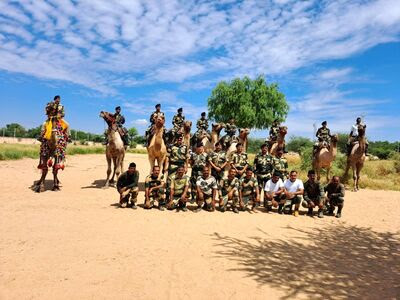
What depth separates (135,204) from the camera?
28.5ft

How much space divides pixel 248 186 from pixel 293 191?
123 centimetres

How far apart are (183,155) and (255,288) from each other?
18.3 feet

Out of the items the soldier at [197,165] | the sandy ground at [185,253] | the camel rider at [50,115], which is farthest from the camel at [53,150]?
the soldier at [197,165]

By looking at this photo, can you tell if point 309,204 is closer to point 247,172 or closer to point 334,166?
point 247,172

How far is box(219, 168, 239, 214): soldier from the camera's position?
877 centimetres

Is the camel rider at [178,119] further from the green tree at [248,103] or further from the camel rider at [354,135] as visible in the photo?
the green tree at [248,103]

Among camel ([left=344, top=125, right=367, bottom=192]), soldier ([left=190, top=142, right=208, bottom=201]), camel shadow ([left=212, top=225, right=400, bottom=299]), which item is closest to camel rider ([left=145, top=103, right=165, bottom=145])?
soldier ([left=190, top=142, right=208, bottom=201])

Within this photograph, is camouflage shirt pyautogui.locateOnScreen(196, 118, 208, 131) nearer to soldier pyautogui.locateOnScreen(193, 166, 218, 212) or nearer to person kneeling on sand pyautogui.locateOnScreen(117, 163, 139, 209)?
soldier pyautogui.locateOnScreen(193, 166, 218, 212)

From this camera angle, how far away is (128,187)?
859 centimetres

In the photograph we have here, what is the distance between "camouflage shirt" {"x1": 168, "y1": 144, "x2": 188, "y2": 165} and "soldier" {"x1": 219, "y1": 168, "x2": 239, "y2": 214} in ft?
→ 4.29

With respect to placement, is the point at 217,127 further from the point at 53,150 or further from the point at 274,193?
the point at 53,150

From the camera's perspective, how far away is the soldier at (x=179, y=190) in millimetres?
8531

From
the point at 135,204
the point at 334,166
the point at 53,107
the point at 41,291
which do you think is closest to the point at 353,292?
the point at 41,291

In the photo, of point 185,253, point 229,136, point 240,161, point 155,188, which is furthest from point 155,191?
point 229,136
